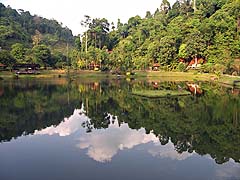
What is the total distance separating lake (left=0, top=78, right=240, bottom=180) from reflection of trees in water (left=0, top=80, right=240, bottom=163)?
0.05m

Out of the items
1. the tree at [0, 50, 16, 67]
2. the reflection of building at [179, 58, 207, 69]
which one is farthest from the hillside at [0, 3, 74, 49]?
the reflection of building at [179, 58, 207, 69]

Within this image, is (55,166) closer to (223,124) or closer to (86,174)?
(86,174)

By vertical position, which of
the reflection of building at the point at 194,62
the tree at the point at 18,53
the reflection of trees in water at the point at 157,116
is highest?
the tree at the point at 18,53

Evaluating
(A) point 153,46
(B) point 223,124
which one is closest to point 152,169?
(B) point 223,124

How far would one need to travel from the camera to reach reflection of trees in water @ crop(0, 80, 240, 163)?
1816cm

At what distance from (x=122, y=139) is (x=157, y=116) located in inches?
259

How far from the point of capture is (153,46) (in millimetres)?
87125

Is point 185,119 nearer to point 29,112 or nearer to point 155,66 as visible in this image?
point 29,112

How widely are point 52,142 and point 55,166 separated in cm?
508

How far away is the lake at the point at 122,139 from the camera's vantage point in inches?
531

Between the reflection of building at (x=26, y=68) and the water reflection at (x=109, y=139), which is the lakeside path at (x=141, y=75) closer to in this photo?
the reflection of building at (x=26, y=68)

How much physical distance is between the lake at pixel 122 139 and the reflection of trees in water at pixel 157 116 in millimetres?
52

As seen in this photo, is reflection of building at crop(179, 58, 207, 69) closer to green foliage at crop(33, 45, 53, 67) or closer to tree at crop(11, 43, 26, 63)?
green foliage at crop(33, 45, 53, 67)

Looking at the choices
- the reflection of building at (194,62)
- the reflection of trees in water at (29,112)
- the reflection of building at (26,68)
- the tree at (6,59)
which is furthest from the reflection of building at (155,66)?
the reflection of trees in water at (29,112)
